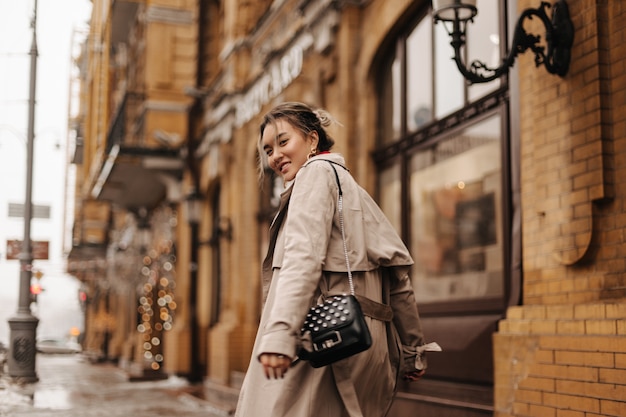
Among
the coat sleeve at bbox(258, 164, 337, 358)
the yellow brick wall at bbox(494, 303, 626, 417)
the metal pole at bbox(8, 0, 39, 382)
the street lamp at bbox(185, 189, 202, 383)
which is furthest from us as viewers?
the street lamp at bbox(185, 189, 202, 383)

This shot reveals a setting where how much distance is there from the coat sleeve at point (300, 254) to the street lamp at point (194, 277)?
14608mm

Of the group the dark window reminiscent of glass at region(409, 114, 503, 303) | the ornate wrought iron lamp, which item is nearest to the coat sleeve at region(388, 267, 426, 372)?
the ornate wrought iron lamp

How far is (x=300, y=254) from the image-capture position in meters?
3.08

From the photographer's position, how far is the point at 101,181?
23.5 meters

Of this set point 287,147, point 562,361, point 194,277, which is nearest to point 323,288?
point 287,147

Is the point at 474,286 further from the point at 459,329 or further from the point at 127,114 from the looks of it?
the point at 127,114

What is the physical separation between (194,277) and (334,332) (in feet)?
54.7

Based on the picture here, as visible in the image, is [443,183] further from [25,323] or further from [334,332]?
[25,323]

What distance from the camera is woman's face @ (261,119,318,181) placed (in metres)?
3.52

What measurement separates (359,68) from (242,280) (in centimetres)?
566

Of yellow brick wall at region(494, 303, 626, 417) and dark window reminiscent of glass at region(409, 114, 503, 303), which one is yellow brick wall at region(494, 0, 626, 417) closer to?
yellow brick wall at region(494, 303, 626, 417)

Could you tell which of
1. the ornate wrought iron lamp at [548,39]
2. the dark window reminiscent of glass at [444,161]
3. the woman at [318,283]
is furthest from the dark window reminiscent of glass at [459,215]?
the woman at [318,283]

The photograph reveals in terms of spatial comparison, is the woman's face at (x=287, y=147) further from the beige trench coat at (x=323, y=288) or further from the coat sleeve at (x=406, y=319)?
the coat sleeve at (x=406, y=319)

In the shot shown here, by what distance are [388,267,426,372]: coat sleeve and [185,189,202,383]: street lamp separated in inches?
566
